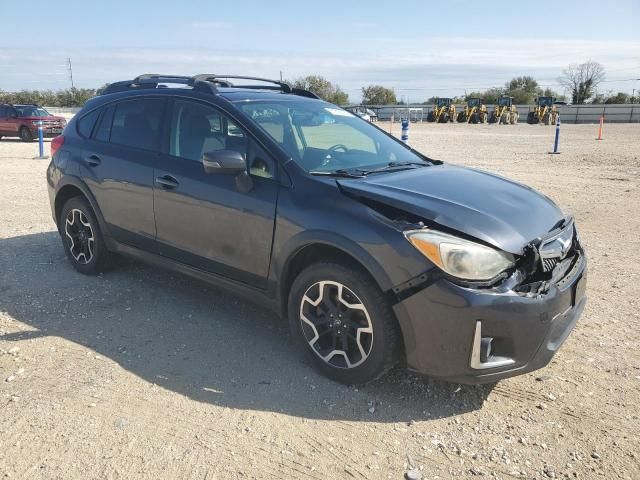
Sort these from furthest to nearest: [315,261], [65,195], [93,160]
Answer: [65,195] → [93,160] → [315,261]

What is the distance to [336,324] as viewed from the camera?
3354 millimetres

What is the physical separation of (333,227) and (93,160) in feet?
9.37

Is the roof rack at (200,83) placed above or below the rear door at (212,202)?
above

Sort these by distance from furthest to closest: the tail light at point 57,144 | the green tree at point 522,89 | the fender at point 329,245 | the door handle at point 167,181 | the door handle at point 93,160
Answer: the green tree at point 522,89, the tail light at point 57,144, the door handle at point 93,160, the door handle at point 167,181, the fender at point 329,245

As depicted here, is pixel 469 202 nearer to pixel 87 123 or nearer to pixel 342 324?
pixel 342 324

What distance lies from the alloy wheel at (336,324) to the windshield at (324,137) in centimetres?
87

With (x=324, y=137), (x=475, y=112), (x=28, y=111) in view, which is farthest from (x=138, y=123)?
(x=475, y=112)

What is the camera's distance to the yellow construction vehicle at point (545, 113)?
4197 centimetres

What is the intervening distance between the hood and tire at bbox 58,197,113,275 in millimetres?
2819

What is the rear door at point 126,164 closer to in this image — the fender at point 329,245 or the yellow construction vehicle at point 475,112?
the fender at point 329,245

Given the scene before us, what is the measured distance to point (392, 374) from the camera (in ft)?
11.8

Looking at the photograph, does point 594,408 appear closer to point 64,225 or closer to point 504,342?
point 504,342

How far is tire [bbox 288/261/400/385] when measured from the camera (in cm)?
312

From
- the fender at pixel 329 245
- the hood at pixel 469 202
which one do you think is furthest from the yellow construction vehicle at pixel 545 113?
the fender at pixel 329 245
